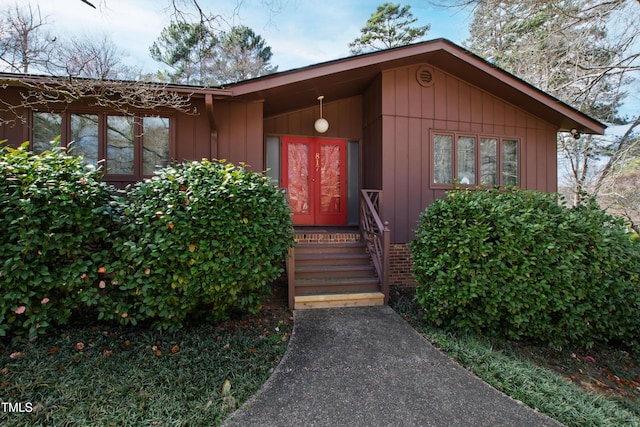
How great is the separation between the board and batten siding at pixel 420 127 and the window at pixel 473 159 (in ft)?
0.45

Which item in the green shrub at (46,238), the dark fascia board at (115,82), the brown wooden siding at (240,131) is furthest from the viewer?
the brown wooden siding at (240,131)

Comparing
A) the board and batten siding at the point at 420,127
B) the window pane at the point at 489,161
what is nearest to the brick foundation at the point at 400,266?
the board and batten siding at the point at 420,127

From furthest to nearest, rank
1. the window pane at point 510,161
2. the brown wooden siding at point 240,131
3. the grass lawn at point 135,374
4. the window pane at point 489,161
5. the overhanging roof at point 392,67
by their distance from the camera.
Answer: the window pane at point 510,161
the window pane at point 489,161
the brown wooden siding at point 240,131
the overhanging roof at point 392,67
the grass lawn at point 135,374

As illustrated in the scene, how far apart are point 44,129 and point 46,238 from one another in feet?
10.2

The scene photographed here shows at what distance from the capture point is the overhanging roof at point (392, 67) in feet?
16.5

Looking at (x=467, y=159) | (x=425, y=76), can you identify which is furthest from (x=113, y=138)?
(x=467, y=159)

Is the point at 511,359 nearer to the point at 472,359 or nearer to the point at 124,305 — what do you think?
the point at 472,359

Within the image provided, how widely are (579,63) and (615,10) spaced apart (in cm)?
246

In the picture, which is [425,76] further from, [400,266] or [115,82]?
[115,82]

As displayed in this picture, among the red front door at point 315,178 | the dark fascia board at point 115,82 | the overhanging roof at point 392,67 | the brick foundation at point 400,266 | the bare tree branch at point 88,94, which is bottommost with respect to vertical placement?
the brick foundation at point 400,266

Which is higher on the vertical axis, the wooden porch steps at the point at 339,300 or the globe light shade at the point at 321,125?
the globe light shade at the point at 321,125

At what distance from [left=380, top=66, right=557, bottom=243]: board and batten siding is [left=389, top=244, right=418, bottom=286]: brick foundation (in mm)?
166

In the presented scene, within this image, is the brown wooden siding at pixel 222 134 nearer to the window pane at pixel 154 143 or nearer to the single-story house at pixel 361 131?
the single-story house at pixel 361 131

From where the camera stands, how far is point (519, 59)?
1030cm
